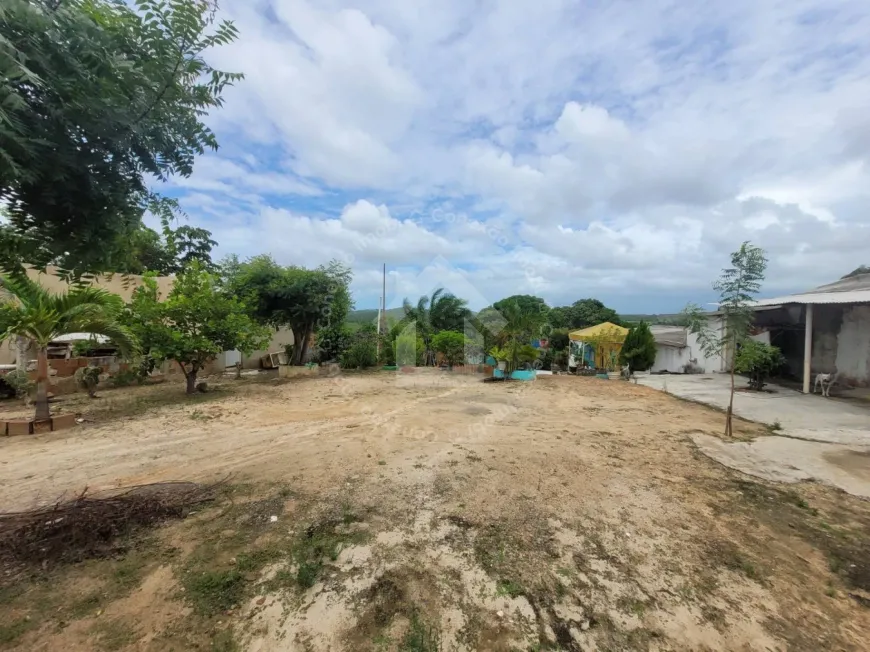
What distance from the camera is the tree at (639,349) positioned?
1652 centimetres

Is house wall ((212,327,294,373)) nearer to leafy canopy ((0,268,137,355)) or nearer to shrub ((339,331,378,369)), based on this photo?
shrub ((339,331,378,369))

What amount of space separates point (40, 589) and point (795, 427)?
31.9 ft

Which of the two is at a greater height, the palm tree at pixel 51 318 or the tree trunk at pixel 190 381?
the palm tree at pixel 51 318

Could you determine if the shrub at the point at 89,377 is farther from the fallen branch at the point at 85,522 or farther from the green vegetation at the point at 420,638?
the green vegetation at the point at 420,638

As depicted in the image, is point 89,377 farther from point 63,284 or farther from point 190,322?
point 63,284

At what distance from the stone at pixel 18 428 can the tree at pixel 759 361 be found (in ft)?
47.7

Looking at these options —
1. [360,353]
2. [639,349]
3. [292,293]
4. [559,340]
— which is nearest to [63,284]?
[292,293]

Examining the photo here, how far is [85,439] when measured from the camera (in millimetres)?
5727

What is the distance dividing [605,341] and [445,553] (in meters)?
16.5

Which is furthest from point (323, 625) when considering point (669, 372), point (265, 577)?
point (669, 372)

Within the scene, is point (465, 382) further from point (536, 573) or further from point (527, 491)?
point (536, 573)

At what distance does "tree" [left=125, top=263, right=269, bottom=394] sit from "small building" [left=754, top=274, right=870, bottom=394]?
14016 mm

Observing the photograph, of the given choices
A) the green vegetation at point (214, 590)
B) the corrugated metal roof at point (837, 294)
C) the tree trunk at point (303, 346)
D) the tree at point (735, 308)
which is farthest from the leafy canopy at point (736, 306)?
the tree trunk at point (303, 346)

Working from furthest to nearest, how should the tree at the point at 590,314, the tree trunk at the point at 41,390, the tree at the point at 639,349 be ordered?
the tree at the point at 590,314, the tree at the point at 639,349, the tree trunk at the point at 41,390
